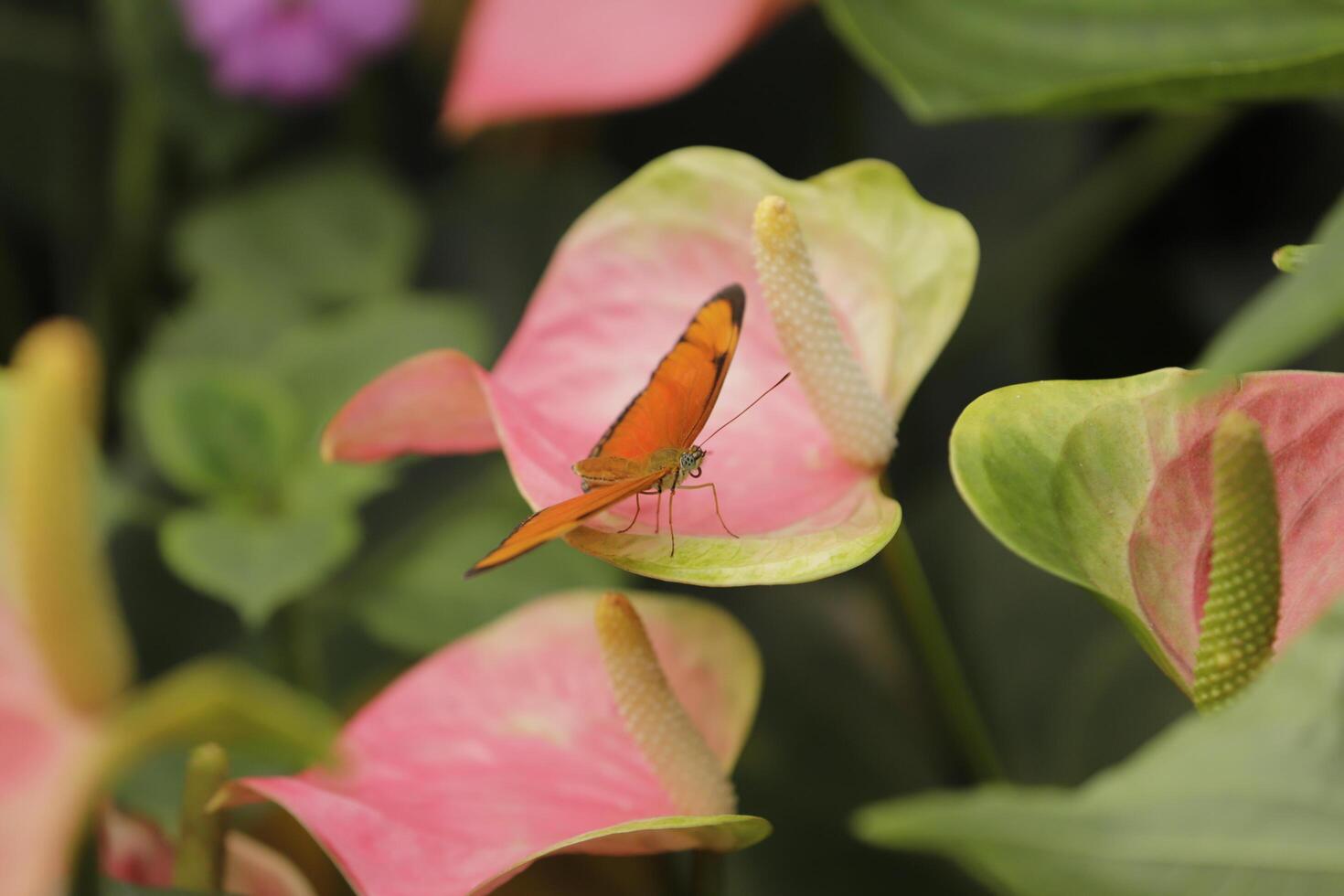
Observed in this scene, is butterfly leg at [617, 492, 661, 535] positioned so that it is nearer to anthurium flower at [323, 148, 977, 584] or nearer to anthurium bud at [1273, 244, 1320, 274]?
anthurium flower at [323, 148, 977, 584]

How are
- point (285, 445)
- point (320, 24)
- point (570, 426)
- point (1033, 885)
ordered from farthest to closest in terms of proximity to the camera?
1. point (320, 24)
2. point (285, 445)
3. point (570, 426)
4. point (1033, 885)

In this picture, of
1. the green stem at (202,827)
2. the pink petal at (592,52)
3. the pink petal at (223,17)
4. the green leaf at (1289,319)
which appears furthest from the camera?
the pink petal at (223,17)

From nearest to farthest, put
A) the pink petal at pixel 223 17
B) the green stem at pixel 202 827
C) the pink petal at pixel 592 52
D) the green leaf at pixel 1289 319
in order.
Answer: the green leaf at pixel 1289 319
the green stem at pixel 202 827
the pink petal at pixel 592 52
the pink petal at pixel 223 17

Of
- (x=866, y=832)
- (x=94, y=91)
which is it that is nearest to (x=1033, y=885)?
(x=866, y=832)

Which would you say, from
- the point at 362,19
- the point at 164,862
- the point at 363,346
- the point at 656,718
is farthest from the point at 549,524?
the point at 362,19

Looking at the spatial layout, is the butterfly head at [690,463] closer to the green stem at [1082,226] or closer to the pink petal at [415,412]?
the pink petal at [415,412]

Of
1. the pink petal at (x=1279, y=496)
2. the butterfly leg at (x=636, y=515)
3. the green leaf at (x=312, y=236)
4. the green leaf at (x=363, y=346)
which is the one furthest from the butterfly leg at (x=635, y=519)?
the green leaf at (x=312, y=236)

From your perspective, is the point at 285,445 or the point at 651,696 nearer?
the point at 651,696

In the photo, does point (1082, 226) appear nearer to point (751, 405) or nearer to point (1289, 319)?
point (751, 405)

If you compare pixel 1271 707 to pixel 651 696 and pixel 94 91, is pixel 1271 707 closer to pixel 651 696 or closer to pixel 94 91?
pixel 651 696
